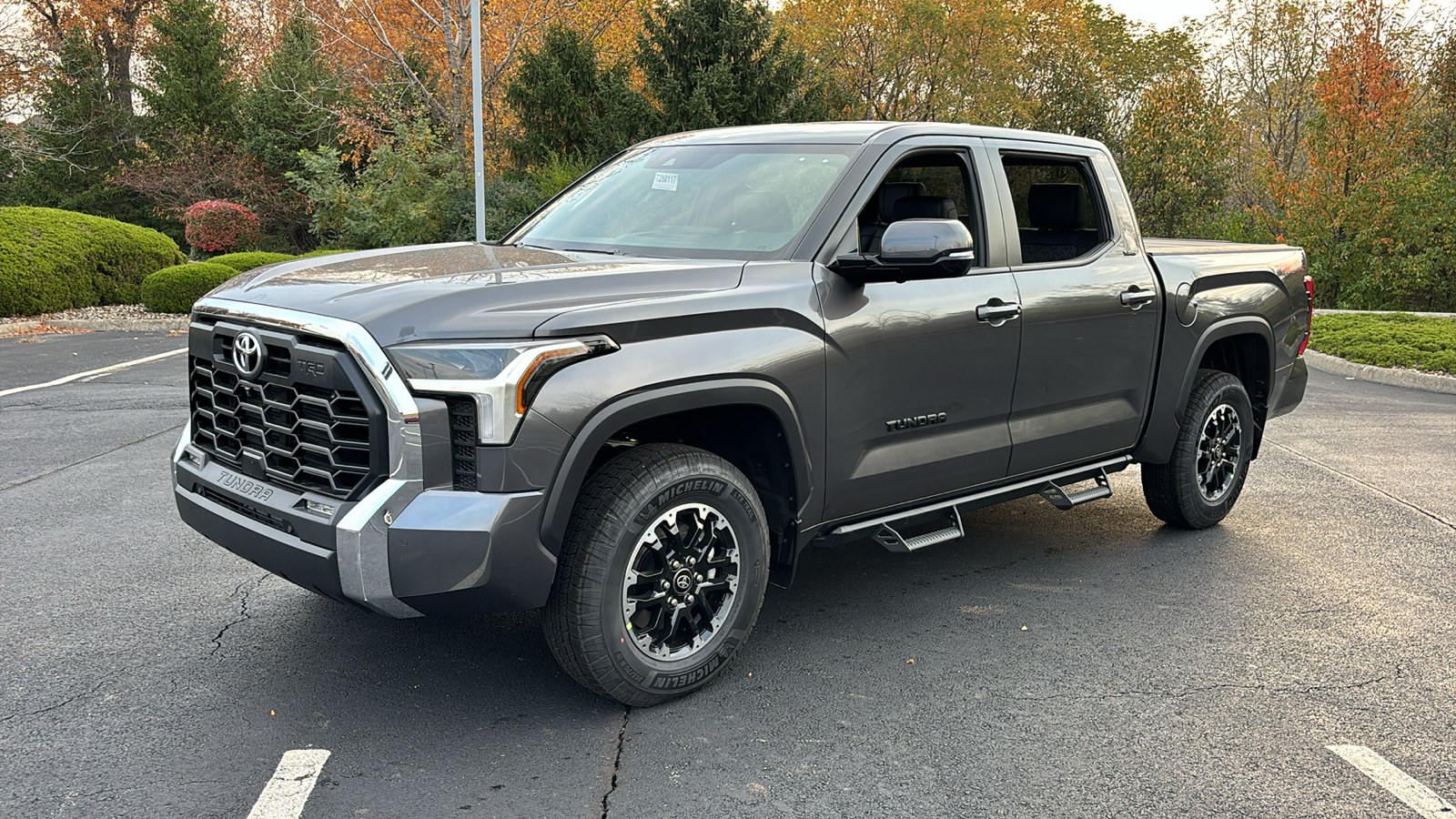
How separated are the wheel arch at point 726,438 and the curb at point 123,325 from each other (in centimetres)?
1419

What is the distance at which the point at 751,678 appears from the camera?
4.19m

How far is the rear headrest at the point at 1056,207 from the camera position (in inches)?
230

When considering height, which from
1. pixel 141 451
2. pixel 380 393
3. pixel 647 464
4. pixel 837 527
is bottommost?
pixel 141 451

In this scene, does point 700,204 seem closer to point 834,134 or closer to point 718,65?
point 834,134

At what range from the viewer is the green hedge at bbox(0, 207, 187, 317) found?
1630cm

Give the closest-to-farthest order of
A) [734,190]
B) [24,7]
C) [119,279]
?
[734,190]
[119,279]
[24,7]

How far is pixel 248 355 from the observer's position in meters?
3.64

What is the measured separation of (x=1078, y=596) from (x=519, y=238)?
2.97m

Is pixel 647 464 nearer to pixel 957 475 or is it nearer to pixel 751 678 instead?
pixel 751 678

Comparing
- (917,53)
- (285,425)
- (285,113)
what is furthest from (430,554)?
(917,53)

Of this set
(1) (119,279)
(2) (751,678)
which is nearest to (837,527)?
(2) (751,678)

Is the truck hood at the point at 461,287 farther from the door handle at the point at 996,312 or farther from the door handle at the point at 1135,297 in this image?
the door handle at the point at 1135,297

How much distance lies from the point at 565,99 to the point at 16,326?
12042 millimetres

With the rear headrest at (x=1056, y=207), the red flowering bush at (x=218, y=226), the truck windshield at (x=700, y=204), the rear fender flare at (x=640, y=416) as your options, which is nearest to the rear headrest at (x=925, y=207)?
the truck windshield at (x=700, y=204)
